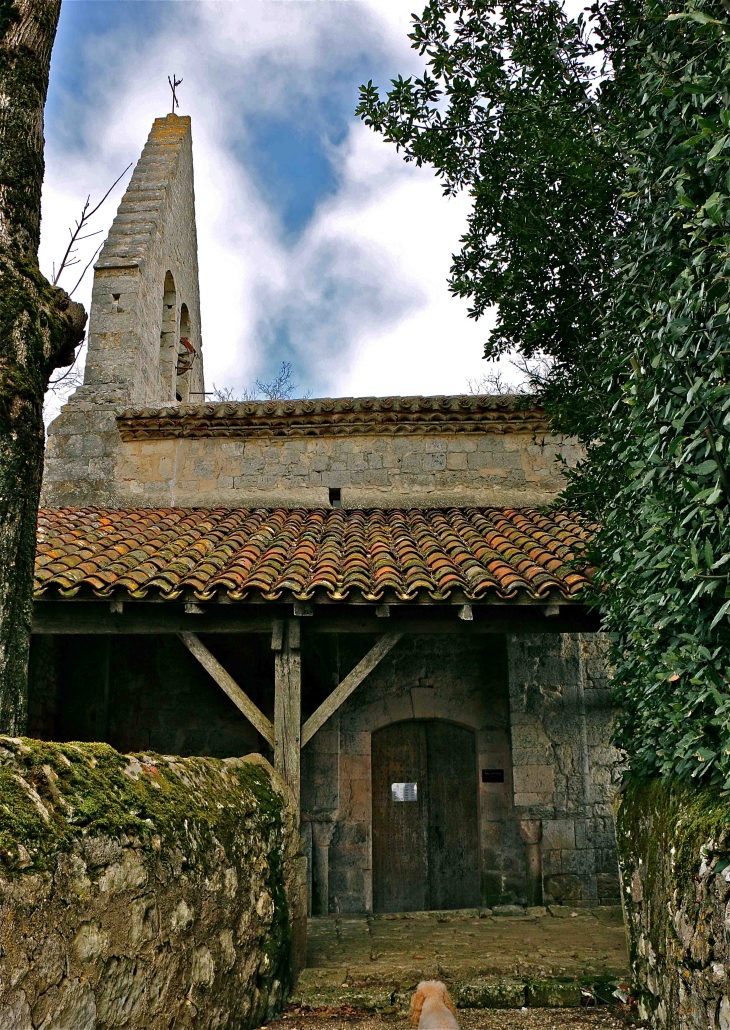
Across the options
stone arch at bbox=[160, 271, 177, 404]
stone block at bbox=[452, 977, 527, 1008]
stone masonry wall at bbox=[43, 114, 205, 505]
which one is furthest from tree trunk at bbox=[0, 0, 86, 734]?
stone arch at bbox=[160, 271, 177, 404]

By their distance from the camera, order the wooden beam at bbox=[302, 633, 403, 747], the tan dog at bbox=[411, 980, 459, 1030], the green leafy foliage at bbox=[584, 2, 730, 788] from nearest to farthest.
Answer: the tan dog at bbox=[411, 980, 459, 1030]
the green leafy foliage at bbox=[584, 2, 730, 788]
the wooden beam at bbox=[302, 633, 403, 747]

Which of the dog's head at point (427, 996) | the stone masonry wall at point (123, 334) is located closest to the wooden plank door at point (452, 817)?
the stone masonry wall at point (123, 334)

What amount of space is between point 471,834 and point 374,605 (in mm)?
3564

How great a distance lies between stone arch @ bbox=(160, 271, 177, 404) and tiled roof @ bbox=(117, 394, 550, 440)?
74.9 inches

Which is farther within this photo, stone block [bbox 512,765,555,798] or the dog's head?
stone block [bbox 512,765,555,798]

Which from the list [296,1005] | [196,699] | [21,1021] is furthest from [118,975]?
[196,699]

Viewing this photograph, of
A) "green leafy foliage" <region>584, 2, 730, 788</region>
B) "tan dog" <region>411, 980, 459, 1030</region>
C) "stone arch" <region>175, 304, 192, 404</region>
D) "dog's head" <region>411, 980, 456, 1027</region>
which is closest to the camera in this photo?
"tan dog" <region>411, 980, 459, 1030</region>

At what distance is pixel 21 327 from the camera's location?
356cm

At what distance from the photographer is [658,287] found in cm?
385

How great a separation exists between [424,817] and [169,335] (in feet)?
23.6

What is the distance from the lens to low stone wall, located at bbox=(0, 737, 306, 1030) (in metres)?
2.06

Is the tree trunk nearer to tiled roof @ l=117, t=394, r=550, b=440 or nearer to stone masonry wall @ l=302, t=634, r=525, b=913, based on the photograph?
stone masonry wall @ l=302, t=634, r=525, b=913

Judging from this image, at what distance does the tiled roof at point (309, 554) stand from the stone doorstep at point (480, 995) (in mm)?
2471

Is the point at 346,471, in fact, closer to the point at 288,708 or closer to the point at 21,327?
→ the point at 288,708
